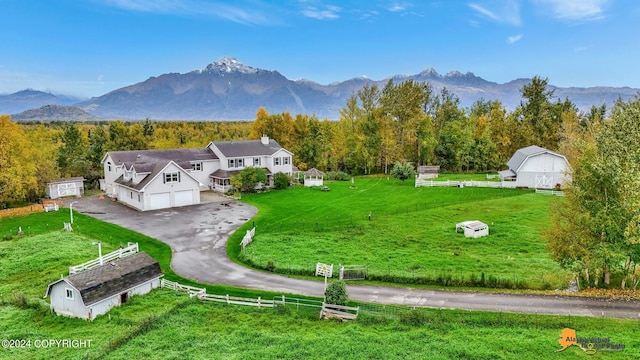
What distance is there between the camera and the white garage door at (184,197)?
4459 cm

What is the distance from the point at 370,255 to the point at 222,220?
55.3 ft

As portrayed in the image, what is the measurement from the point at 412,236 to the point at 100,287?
2176 cm

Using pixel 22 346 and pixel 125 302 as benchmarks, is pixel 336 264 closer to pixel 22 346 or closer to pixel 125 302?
pixel 125 302

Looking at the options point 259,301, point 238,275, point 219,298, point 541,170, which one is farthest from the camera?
point 541,170

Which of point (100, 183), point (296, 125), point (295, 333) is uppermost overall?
point (296, 125)

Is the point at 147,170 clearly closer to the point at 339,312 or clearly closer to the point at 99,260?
the point at 99,260

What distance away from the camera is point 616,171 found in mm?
20125

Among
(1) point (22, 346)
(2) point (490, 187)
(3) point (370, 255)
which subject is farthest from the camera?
(2) point (490, 187)

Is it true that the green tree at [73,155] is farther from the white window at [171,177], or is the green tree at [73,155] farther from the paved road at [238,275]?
the white window at [171,177]

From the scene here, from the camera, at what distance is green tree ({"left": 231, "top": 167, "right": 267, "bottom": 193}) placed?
169 feet

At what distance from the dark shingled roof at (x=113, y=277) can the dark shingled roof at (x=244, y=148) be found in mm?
34805

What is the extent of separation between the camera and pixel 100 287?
19828 mm

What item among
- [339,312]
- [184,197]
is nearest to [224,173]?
[184,197]

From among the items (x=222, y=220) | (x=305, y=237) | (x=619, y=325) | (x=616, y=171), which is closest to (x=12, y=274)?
(x=222, y=220)
